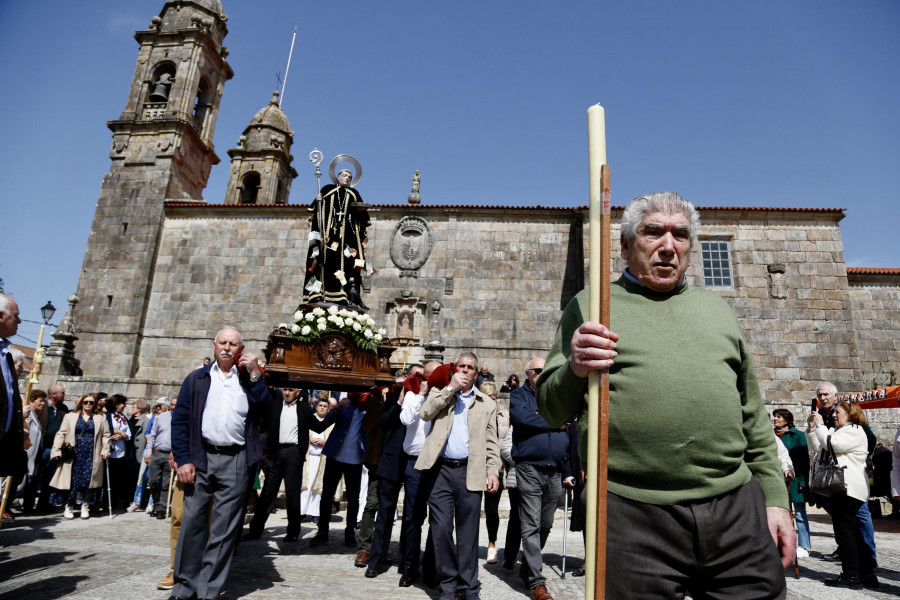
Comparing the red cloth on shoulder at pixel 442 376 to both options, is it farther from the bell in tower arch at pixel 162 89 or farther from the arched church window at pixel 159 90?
the bell in tower arch at pixel 162 89

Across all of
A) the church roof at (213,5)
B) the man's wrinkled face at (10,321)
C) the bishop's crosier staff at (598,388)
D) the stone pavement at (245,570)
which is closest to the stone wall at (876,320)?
the stone pavement at (245,570)

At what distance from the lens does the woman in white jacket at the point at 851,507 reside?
221 inches

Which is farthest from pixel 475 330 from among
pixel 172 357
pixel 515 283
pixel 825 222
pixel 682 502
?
pixel 682 502

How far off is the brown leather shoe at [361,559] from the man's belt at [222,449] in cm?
229

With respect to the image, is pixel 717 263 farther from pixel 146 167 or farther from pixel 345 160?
pixel 146 167

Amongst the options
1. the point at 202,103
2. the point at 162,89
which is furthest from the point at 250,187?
the point at 162,89

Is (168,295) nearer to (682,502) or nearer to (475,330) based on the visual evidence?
(475,330)

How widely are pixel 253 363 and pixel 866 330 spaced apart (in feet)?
66.9

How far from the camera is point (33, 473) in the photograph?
8711 millimetres

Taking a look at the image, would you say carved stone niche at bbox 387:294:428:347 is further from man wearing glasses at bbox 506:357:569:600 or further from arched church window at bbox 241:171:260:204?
arched church window at bbox 241:171:260:204

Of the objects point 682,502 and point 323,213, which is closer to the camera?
point 682,502

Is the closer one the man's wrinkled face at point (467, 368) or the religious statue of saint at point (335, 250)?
the man's wrinkled face at point (467, 368)

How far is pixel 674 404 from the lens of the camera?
185 cm

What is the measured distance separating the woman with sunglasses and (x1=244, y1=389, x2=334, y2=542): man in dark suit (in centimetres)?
321
